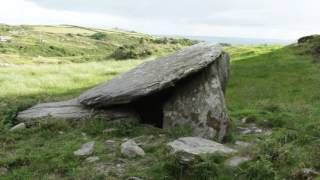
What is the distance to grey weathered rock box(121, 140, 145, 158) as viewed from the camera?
12.5 meters

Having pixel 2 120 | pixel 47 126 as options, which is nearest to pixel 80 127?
pixel 47 126

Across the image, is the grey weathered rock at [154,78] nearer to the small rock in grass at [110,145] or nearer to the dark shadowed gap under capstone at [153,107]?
the dark shadowed gap under capstone at [153,107]

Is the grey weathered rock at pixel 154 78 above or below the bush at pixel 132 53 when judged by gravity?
above

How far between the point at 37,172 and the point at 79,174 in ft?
3.43

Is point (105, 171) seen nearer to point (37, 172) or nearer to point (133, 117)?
point (37, 172)

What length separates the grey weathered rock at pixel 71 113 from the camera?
623 inches

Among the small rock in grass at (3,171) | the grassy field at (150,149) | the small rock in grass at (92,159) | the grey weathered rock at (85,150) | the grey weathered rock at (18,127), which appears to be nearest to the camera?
the grassy field at (150,149)

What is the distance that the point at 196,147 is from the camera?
12.3 metres

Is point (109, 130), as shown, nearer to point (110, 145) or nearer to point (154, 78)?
point (110, 145)

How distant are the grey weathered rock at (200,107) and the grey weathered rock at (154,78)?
479 mm

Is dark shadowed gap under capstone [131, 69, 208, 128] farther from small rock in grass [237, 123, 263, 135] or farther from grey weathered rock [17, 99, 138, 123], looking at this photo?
small rock in grass [237, 123, 263, 135]

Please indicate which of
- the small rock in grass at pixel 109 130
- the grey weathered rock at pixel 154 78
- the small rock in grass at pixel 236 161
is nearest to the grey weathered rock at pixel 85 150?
the small rock in grass at pixel 109 130

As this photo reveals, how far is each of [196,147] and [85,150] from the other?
2.73m

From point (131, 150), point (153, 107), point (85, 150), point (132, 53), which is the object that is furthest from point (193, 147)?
point (132, 53)
